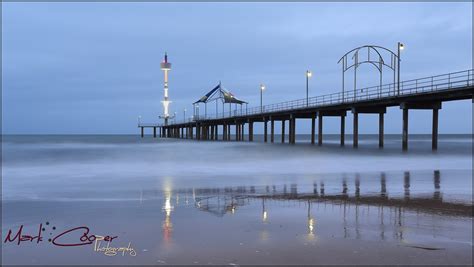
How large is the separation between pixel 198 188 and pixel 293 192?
337cm

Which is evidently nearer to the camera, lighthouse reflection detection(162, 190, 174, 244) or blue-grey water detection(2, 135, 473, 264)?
blue-grey water detection(2, 135, 473, 264)

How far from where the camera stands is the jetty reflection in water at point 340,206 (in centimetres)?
870

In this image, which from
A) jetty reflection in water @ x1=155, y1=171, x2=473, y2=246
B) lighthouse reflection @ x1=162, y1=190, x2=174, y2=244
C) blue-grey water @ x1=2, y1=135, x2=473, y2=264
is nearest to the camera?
blue-grey water @ x1=2, y1=135, x2=473, y2=264

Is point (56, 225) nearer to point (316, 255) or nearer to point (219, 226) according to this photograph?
point (219, 226)

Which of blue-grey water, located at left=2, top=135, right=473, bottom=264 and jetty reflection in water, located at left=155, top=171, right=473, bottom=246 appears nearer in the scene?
blue-grey water, located at left=2, top=135, right=473, bottom=264

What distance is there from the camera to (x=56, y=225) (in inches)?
367

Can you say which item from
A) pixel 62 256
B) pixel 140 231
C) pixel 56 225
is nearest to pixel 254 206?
pixel 140 231

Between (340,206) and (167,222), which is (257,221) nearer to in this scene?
(167,222)

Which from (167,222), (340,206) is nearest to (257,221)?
(167,222)

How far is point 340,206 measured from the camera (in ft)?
36.9

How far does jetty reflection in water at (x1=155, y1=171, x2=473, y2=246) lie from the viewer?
28.5ft

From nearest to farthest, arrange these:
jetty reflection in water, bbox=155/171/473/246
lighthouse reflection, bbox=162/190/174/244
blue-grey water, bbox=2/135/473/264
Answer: blue-grey water, bbox=2/135/473/264 < lighthouse reflection, bbox=162/190/174/244 < jetty reflection in water, bbox=155/171/473/246

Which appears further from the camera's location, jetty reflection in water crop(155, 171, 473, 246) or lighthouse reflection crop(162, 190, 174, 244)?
jetty reflection in water crop(155, 171, 473, 246)

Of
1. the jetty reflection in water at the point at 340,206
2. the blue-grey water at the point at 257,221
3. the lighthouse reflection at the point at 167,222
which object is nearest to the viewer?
the blue-grey water at the point at 257,221
